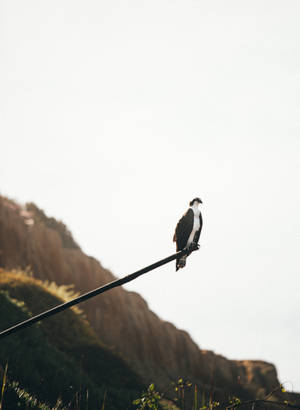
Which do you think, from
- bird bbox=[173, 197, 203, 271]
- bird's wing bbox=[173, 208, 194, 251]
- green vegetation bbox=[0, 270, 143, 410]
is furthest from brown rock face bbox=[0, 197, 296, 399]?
bird's wing bbox=[173, 208, 194, 251]

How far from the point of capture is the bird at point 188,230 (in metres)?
5.77

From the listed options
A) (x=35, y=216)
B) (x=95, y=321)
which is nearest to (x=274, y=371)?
(x=95, y=321)

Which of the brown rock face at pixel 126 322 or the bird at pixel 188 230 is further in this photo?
the brown rock face at pixel 126 322

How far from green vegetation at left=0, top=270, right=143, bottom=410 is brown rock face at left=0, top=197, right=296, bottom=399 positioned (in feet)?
14.8

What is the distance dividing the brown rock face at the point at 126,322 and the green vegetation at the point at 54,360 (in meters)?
4.52

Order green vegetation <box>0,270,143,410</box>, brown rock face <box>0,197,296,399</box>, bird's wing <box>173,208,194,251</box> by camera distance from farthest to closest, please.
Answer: brown rock face <box>0,197,296,399</box>, green vegetation <box>0,270,143,410</box>, bird's wing <box>173,208,194,251</box>

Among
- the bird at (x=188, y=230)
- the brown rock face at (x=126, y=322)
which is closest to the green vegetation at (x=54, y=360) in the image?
the bird at (x=188, y=230)

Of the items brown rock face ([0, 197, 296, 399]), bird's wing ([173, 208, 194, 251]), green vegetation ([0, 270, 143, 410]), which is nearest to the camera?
bird's wing ([173, 208, 194, 251])

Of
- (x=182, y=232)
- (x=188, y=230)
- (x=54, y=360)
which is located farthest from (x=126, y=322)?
(x=182, y=232)

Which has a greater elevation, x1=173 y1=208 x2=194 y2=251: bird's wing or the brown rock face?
the brown rock face

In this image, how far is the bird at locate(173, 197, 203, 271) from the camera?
18.9 feet

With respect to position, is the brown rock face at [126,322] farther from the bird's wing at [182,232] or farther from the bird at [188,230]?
the bird's wing at [182,232]

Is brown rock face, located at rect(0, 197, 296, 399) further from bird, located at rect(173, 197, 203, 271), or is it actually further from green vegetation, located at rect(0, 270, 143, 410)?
bird, located at rect(173, 197, 203, 271)

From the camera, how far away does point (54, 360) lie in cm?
1483
